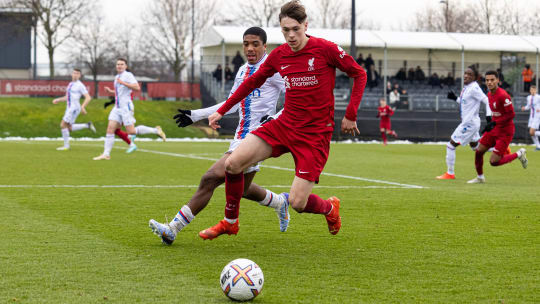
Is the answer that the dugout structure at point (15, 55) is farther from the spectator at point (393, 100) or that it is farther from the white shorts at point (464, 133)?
the white shorts at point (464, 133)

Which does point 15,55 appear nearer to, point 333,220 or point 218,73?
point 218,73

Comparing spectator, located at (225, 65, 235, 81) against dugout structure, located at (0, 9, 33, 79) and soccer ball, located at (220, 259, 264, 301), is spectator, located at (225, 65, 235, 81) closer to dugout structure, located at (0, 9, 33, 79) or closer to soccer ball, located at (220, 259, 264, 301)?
dugout structure, located at (0, 9, 33, 79)

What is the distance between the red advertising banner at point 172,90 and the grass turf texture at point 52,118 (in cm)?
430

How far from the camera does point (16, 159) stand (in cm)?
1784

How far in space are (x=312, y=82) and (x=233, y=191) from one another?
1.15 metres

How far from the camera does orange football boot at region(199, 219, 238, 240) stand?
6.57 m

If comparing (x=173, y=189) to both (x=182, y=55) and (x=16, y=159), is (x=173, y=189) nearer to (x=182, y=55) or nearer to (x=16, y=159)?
(x=16, y=159)

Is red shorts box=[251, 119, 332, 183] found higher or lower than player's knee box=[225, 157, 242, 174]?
higher

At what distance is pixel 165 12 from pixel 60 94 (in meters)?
19.7

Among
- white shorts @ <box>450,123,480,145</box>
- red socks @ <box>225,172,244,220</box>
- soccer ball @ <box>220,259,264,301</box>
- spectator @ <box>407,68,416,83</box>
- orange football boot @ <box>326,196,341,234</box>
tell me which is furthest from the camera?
spectator @ <box>407,68,416,83</box>

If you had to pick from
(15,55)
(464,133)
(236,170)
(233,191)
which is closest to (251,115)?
(233,191)

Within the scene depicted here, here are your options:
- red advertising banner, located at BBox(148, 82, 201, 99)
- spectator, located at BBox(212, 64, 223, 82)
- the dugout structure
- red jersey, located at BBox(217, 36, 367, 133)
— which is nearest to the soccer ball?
red jersey, located at BBox(217, 36, 367, 133)

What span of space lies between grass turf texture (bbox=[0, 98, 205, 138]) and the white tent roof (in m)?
4.84

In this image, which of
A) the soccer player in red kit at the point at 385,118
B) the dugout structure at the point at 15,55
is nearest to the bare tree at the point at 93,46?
the dugout structure at the point at 15,55
